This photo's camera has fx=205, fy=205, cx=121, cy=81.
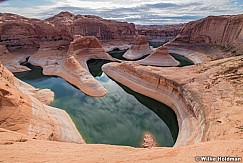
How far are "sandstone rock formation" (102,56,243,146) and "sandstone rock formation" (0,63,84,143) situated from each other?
7528mm

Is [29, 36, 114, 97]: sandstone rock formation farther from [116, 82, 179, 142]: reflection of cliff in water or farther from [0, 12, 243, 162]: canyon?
[116, 82, 179, 142]: reflection of cliff in water

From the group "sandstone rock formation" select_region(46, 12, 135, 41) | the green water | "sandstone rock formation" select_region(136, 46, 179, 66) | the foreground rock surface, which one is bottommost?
the green water

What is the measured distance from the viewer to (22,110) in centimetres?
1243

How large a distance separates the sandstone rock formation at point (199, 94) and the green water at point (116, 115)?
95 cm

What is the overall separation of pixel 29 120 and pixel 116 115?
24.4 ft

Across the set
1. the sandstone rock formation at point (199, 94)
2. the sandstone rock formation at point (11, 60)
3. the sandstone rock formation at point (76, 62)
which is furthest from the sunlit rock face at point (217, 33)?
the sandstone rock formation at point (11, 60)

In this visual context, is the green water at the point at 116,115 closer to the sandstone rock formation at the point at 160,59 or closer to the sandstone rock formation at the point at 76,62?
the sandstone rock formation at the point at 76,62

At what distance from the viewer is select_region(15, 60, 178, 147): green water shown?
14600 millimetres

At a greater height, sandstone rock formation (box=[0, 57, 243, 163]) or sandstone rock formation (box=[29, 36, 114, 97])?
sandstone rock formation (box=[0, 57, 243, 163])

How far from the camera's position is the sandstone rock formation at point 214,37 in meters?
37.9

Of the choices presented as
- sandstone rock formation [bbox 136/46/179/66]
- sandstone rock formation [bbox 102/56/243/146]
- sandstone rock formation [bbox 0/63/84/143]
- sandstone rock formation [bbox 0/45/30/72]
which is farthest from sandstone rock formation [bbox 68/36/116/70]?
sandstone rock formation [bbox 0/63/84/143]

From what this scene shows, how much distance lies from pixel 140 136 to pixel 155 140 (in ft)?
3.56

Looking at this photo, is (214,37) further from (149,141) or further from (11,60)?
(11,60)

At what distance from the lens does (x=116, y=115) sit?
17625mm
